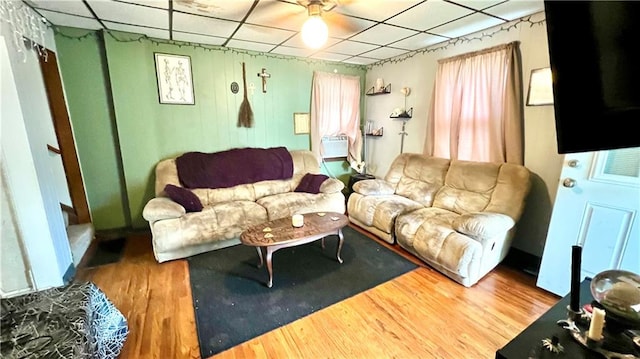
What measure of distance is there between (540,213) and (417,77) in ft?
7.06

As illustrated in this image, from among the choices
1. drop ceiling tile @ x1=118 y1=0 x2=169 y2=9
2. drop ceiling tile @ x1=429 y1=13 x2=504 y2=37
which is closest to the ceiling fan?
drop ceiling tile @ x1=118 y1=0 x2=169 y2=9

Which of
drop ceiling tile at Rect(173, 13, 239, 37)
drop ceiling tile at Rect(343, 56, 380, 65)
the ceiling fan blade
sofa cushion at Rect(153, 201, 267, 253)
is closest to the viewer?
the ceiling fan blade

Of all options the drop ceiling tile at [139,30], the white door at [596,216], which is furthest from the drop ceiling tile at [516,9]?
the drop ceiling tile at [139,30]

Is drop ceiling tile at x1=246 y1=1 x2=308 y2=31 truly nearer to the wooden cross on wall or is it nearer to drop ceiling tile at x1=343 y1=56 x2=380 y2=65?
the wooden cross on wall

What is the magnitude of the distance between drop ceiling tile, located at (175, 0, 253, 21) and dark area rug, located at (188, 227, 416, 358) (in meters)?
2.27

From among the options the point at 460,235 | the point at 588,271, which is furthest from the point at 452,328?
the point at 588,271

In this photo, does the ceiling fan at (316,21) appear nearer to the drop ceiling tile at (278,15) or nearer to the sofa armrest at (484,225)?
the drop ceiling tile at (278,15)

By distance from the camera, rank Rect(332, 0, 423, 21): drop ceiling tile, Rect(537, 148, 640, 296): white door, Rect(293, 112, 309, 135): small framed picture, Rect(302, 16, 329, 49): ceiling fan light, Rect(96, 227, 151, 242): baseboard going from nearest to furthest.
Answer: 1. Rect(537, 148, 640, 296): white door
2. Rect(302, 16, 329, 49): ceiling fan light
3. Rect(332, 0, 423, 21): drop ceiling tile
4. Rect(96, 227, 151, 242): baseboard
5. Rect(293, 112, 309, 135): small framed picture

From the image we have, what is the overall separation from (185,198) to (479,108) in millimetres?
3265

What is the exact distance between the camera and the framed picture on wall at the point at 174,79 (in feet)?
10.4

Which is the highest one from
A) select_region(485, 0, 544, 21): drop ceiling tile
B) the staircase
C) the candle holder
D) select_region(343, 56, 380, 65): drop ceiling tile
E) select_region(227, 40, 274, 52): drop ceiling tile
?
select_region(227, 40, 274, 52): drop ceiling tile

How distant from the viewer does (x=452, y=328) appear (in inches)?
71.3

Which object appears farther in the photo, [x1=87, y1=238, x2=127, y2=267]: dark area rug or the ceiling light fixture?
[x1=87, y1=238, x2=127, y2=267]: dark area rug

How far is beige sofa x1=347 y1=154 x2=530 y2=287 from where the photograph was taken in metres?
2.22
